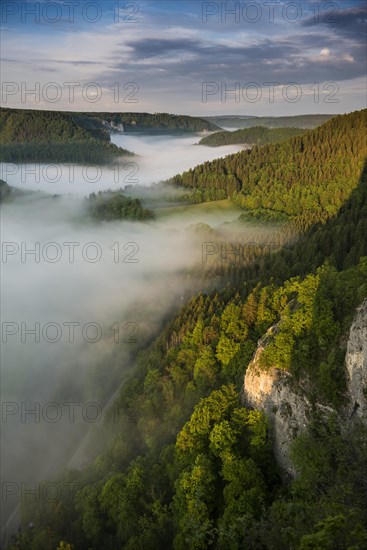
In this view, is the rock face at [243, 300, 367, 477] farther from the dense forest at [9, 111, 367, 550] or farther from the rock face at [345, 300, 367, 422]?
→ the dense forest at [9, 111, 367, 550]

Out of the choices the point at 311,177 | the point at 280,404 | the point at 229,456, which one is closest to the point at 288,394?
the point at 280,404

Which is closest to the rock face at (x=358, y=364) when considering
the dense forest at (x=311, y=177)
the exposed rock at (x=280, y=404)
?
the exposed rock at (x=280, y=404)

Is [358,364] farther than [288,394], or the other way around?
[288,394]

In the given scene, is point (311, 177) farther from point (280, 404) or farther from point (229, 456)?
point (229, 456)

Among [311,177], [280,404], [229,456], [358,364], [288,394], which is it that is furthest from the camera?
[311,177]

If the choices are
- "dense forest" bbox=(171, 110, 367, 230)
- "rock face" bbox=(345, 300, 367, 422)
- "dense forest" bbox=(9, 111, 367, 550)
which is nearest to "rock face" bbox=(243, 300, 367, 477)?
"rock face" bbox=(345, 300, 367, 422)

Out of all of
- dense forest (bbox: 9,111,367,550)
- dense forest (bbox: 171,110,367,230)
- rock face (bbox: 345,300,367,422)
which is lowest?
dense forest (bbox: 9,111,367,550)

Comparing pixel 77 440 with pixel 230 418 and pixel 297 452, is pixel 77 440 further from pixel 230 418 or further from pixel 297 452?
pixel 297 452
